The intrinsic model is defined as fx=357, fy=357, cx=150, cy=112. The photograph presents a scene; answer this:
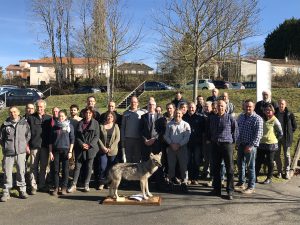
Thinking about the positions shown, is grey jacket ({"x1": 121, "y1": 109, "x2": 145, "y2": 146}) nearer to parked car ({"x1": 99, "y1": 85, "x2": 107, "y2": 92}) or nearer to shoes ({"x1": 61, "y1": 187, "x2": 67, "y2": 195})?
shoes ({"x1": 61, "y1": 187, "x2": 67, "y2": 195})

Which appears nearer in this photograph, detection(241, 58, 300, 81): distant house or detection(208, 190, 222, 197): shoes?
detection(208, 190, 222, 197): shoes

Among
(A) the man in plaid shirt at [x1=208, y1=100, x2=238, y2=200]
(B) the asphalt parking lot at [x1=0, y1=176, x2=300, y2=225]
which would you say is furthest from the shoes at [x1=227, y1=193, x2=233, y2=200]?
(B) the asphalt parking lot at [x1=0, y1=176, x2=300, y2=225]

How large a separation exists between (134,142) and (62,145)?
1.53 m

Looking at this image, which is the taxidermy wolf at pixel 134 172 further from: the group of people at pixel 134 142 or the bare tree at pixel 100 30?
the bare tree at pixel 100 30

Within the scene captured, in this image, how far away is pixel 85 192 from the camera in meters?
7.39

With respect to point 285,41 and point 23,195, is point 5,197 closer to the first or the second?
point 23,195

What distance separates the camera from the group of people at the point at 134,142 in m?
6.98

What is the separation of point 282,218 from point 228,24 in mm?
11120

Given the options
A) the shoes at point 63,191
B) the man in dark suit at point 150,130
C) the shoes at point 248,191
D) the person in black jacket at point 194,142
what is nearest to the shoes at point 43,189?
the shoes at point 63,191

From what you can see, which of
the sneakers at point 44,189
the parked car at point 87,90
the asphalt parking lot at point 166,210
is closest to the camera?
the asphalt parking lot at point 166,210

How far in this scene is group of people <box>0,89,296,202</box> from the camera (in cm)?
698

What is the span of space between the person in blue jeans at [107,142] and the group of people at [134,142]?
0.02 meters

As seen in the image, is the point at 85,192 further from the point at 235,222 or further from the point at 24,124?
the point at 235,222

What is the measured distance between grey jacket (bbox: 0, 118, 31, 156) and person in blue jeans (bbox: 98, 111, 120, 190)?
5.16ft
